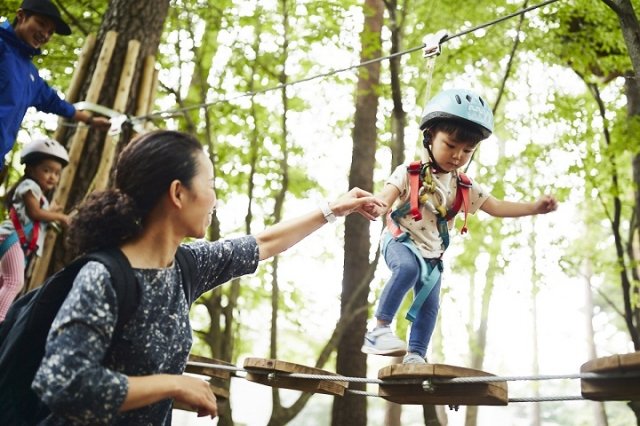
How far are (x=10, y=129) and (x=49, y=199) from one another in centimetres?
127

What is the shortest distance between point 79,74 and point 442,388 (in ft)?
15.5

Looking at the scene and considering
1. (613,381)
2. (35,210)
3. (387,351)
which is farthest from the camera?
(35,210)

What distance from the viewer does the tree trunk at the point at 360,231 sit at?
6.59 metres

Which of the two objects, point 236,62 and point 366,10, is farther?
point 236,62

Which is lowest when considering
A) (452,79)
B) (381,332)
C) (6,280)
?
(381,332)

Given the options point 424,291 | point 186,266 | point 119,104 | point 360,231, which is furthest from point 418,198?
point 360,231

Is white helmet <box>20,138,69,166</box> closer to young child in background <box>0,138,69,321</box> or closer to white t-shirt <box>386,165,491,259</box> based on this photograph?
young child in background <box>0,138,69,321</box>

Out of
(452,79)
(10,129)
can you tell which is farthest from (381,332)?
(452,79)

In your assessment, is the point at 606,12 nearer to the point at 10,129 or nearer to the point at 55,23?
the point at 55,23

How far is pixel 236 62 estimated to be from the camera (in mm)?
8664

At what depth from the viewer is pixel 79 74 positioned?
5.90 metres

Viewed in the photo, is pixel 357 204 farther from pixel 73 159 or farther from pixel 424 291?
pixel 73 159

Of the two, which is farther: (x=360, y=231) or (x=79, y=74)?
(x=360, y=231)

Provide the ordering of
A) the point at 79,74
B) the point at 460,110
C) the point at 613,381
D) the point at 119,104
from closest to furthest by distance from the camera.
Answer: the point at 613,381 < the point at 460,110 < the point at 119,104 < the point at 79,74
